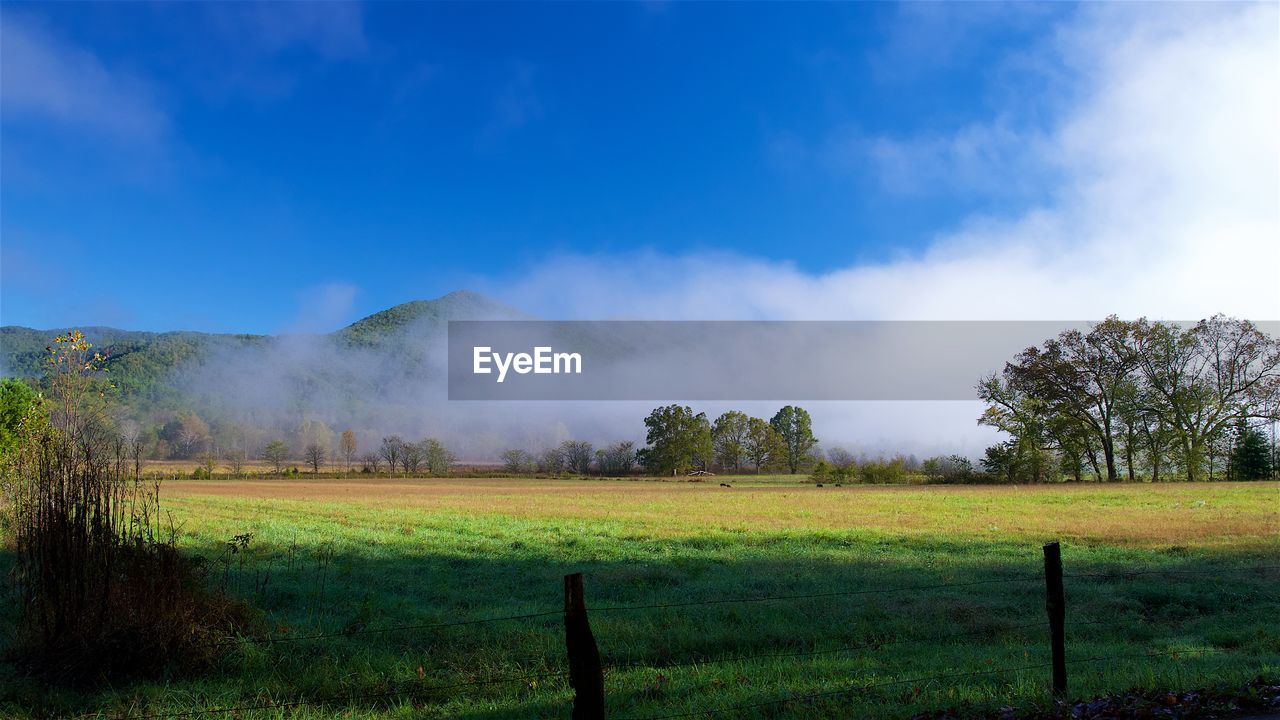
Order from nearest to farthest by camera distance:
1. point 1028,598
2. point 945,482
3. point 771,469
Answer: point 1028,598, point 945,482, point 771,469

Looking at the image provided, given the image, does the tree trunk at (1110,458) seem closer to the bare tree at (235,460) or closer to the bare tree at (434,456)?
the bare tree at (434,456)

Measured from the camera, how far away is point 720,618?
37.8 feet

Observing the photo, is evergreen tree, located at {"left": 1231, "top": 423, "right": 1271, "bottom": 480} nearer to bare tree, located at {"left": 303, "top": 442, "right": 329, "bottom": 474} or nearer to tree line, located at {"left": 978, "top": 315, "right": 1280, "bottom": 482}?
tree line, located at {"left": 978, "top": 315, "right": 1280, "bottom": 482}

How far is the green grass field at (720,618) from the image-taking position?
7.75m

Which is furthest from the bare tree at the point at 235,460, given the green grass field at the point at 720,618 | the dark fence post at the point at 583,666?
the dark fence post at the point at 583,666

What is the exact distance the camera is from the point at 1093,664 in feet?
28.7

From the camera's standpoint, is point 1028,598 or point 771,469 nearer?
point 1028,598

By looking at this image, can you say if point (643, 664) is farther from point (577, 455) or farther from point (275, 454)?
point (275, 454)

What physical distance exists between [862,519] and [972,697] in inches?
882

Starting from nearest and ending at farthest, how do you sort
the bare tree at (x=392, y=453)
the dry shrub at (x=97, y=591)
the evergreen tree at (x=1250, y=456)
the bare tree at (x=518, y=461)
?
the dry shrub at (x=97, y=591)
the evergreen tree at (x=1250, y=456)
the bare tree at (x=392, y=453)
the bare tree at (x=518, y=461)

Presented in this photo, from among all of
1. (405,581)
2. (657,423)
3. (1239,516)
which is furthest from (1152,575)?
(657,423)

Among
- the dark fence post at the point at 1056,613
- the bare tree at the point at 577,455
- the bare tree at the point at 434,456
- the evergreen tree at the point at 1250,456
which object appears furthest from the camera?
the bare tree at the point at 577,455

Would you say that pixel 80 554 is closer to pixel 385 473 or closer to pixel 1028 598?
pixel 1028 598

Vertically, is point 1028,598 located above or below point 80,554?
below
